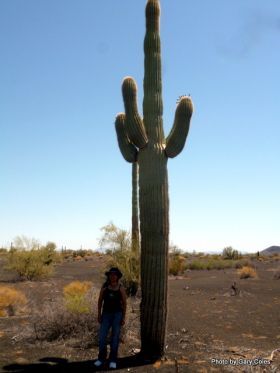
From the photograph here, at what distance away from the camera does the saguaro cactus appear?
7.78 meters

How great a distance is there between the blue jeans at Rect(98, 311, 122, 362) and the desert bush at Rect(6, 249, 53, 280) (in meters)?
14.2

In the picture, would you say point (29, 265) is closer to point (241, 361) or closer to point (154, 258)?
point (154, 258)

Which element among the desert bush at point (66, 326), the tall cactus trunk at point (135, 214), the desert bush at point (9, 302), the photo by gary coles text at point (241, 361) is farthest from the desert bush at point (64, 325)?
the tall cactus trunk at point (135, 214)

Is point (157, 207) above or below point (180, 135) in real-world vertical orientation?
below

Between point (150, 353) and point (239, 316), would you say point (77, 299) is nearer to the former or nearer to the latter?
point (150, 353)

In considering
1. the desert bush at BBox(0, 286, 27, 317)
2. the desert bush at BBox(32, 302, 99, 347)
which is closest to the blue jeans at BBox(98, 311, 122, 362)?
the desert bush at BBox(32, 302, 99, 347)

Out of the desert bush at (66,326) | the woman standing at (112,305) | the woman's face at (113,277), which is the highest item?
the woman's face at (113,277)

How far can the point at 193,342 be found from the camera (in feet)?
29.7

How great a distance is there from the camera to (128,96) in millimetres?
8758

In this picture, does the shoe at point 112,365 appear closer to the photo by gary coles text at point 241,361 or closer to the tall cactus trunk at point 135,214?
the photo by gary coles text at point 241,361

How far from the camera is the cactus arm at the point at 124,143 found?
8867mm

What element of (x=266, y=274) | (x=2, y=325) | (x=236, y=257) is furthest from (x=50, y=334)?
(x=236, y=257)

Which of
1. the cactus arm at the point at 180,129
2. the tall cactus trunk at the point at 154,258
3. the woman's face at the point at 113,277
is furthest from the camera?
the cactus arm at the point at 180,129

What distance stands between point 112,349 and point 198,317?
5619 millimetres
